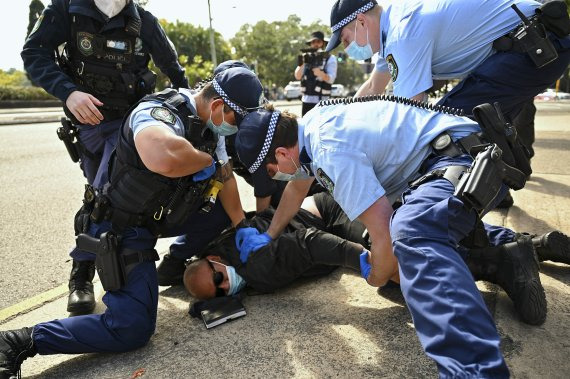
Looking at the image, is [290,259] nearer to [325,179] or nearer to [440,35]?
[325,179]

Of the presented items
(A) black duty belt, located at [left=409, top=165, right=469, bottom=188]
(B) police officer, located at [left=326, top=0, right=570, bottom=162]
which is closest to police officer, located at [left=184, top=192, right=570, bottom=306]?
(A) black duty belt, located at [left=409, top=165, right=469, bottom=188]

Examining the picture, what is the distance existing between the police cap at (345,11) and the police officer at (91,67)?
1.18m

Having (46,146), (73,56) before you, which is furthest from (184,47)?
(73,56)

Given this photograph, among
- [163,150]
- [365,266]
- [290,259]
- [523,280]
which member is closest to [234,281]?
[290,259]

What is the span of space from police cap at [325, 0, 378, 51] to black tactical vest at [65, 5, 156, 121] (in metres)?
1.17

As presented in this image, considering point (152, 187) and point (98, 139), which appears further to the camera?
point (98, 139)

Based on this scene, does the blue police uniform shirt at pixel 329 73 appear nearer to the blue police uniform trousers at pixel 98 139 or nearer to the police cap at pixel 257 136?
the blue police uniform trousers at pixel 98 139

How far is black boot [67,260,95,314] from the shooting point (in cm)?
240

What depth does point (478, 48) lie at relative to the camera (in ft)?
A: 7.96

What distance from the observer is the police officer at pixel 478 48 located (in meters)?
2.33

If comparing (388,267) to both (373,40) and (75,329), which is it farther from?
(373,40)

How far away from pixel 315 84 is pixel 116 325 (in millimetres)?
5697

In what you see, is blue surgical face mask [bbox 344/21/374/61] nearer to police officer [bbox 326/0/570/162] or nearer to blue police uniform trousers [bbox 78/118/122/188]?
police officer [bbox 326/0/570/162]

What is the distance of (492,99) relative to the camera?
240 cm
